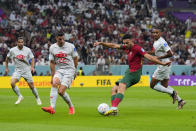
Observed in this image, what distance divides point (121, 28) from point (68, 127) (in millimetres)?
35384

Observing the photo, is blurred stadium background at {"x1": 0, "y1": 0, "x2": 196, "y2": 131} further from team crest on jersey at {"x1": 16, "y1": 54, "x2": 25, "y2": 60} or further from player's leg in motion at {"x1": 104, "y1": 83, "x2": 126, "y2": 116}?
player's leg in motion at {"x1": 104, "y1": 83, "x2": 126, "y2": 116}

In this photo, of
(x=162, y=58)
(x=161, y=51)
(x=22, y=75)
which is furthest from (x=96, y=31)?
(x=162, y=58)

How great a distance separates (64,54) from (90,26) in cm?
3013

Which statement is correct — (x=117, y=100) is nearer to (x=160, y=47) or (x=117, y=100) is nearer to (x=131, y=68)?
(x=131, y=68)

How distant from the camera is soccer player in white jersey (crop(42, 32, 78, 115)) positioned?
1350cm

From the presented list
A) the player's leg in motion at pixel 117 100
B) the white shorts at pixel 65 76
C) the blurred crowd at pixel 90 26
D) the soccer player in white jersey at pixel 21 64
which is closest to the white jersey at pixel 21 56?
the soccer player in white jersey at pixel 21 64

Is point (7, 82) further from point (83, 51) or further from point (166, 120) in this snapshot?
point (166, 120)

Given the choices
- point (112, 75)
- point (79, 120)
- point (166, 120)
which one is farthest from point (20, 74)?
point (112, 75)

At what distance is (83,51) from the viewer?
3906cm

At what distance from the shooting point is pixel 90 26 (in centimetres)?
4369

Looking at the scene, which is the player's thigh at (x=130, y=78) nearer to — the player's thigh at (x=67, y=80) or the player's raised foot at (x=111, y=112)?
the player's raised foot at (x=111, y=112)

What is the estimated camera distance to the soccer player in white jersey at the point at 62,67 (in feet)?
44.3

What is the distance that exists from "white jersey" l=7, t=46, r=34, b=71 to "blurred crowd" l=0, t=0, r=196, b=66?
1721 centimetres

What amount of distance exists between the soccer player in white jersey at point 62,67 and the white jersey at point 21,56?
4931 millimetres
